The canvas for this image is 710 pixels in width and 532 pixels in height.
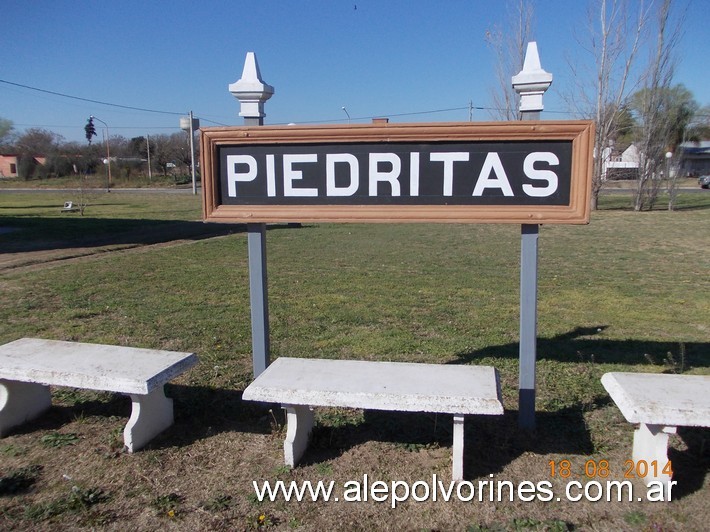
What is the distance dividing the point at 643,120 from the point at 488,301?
22919mm

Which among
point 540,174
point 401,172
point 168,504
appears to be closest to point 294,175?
point 401,172

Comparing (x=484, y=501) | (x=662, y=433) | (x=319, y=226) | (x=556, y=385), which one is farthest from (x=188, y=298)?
(x=319, y=226)

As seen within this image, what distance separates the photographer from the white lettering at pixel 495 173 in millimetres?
3748

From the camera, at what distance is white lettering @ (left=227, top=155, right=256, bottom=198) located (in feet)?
13.5

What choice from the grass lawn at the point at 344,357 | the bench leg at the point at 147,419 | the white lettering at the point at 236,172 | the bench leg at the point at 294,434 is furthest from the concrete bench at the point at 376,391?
the white lettering at the point at 236,172

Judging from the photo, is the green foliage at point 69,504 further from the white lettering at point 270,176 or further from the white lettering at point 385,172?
the white lettering at point 385,172

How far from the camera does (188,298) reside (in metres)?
7.87

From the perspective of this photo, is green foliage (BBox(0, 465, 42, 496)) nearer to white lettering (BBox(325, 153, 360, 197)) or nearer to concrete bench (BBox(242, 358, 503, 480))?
concrete bench (BBox(242, 358, 503, 480))

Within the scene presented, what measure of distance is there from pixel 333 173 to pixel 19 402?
256 cm

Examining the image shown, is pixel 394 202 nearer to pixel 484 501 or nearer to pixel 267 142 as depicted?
pixel 267 142

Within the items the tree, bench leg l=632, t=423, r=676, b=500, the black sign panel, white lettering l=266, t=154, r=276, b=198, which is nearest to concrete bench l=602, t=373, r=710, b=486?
bench leg l=632, t=423, r=676, b=500

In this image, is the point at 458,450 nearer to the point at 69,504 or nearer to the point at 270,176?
the point at 69,504

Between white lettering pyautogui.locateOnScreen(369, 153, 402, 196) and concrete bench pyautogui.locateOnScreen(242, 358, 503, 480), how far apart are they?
1142 millimetres

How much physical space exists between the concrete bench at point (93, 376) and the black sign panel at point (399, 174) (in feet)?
4.05
